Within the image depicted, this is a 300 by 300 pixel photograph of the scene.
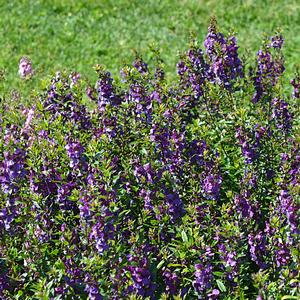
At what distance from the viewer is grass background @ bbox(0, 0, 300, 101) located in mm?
8773

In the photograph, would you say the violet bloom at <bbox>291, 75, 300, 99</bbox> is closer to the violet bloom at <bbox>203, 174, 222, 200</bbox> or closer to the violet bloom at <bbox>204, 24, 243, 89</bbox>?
the violet bloom at <bbox>204, 24, 243, 89</bbox>

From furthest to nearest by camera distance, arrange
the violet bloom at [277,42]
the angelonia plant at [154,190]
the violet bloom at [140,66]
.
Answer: the violet bloom at [277,42], the violet bloom at [140,66], the angelonia plant at [154,190]

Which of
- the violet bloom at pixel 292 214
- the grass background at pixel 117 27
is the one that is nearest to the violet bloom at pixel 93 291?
the violet bloom at pixel 292 214

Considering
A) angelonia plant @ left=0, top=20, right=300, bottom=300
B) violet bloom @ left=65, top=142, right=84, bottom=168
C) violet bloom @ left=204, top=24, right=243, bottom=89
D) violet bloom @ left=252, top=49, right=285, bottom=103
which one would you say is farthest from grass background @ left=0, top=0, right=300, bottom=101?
violet bloom @ left=65, top=142, right=84, bottom=168

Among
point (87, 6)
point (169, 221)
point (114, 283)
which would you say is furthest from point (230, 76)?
point (87, 6)

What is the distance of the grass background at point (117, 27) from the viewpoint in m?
8.77

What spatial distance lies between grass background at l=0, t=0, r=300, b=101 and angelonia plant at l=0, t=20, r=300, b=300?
12.0ft

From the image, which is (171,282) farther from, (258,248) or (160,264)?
(258,248)

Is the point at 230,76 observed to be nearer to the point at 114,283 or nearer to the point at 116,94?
the point at 116,94

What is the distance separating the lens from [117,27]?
9.42m

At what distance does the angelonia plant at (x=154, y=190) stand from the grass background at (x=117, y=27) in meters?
3.65

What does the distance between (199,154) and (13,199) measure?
3.64ft

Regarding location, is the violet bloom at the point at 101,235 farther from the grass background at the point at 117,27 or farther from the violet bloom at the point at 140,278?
the grass background at the point at 117,27

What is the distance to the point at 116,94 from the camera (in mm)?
4699
